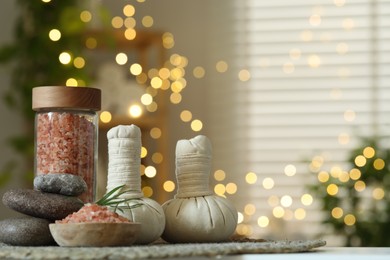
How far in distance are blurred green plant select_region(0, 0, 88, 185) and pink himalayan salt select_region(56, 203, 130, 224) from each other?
2.31m

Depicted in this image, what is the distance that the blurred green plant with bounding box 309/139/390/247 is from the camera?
10.2 ft

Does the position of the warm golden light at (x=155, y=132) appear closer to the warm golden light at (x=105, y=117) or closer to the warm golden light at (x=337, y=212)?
the warm golden light at (x=105, y=117)

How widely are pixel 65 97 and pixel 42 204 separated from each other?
0.15 m

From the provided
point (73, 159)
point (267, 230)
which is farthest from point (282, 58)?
point (73, 159)

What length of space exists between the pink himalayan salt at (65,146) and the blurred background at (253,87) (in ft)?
7.53

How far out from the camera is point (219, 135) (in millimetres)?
3521

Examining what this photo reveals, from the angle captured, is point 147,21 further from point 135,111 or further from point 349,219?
point 349,219

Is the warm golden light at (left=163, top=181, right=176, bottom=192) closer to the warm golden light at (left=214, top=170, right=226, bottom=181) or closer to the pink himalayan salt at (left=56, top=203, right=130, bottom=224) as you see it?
the warm golden light at (left=214, top=170, right=226, bottom=181)

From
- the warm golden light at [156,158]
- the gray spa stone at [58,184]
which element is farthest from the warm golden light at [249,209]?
the gray spa stone at [58,184]

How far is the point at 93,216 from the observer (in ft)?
2.60

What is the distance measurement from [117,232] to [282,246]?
6.6 inches

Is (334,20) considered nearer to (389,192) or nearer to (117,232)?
(389,192)

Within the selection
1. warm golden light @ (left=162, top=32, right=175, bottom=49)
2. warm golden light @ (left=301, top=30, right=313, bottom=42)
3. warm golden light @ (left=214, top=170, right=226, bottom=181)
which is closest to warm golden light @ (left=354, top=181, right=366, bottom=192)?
warm golden light @ (left=214, top=170, right=226, bottom=181)

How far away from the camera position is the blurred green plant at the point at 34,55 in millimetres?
3125
